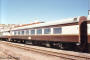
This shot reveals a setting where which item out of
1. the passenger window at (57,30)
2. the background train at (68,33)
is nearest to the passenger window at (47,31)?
the background train at (68,33)

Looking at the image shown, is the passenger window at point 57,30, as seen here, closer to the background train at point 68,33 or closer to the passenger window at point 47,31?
the background train at point 68,33

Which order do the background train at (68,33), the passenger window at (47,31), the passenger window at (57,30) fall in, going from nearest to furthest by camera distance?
the background train at (68,33), the passenger window at (57,30), the passenger window at (47,31)

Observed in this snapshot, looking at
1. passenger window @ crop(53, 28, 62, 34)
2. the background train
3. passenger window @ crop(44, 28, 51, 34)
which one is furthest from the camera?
passenger window @ crop(44, 28, 51, 34)

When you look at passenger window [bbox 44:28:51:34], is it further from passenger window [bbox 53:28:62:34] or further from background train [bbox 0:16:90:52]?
passenger window [bbox 53:28:62:34]

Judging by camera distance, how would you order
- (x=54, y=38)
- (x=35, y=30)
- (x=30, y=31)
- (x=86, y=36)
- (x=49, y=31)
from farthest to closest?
(x=30, y=31)
(x=35, y=30)
(x=49, y=31)
(x=54, y=38)
(x=86, y=36)

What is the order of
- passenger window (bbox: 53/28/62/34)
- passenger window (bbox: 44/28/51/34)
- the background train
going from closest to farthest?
1. the background train
2. passenger window (bbox: 53/28/62/34)
3. passenger window (bbox: 44/28/51/34)

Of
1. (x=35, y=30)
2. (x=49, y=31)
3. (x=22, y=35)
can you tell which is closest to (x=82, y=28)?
(x=49, y=31)

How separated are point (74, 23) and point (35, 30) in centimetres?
802

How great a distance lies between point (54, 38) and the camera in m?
15.9

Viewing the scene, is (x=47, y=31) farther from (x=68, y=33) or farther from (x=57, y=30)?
(x=68, y=33)

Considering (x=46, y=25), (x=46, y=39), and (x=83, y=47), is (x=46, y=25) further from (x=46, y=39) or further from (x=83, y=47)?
(x=83, y=47)

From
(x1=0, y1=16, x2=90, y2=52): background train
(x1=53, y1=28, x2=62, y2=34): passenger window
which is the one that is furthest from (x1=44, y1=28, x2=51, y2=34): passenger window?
(x1=53, y1=28, x2=62, y2=34): passenger window

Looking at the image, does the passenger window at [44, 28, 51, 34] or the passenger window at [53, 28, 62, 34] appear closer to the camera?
the passenger window at [53, 28, 62, 34]

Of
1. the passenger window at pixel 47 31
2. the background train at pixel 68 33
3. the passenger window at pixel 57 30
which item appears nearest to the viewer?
the background train at pixel 68 33
